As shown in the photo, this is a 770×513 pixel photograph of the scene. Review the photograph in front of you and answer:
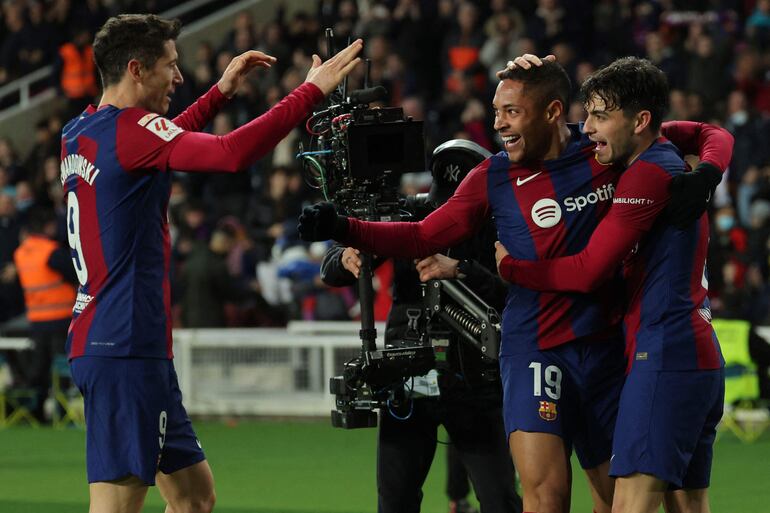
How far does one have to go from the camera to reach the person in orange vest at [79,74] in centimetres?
1983

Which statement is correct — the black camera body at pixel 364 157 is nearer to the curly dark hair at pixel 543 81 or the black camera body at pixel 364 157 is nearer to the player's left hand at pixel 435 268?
the player's left hand at pixel 435 268

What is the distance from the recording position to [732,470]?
10547 millimetres

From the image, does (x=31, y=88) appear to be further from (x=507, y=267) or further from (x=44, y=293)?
(x=507, y=267)

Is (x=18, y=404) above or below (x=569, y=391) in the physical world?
below

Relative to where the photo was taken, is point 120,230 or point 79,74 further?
point 79,74

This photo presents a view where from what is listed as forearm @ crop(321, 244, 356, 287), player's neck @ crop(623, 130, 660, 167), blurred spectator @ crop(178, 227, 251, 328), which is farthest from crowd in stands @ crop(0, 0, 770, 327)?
player's neck @ crop(623, 130, 660, 167)

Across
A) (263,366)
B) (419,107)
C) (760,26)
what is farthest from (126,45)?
(760,26)

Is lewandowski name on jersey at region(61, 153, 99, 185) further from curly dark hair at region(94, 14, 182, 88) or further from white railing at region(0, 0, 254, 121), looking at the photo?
white railing at region(0, 0, 254, 121)

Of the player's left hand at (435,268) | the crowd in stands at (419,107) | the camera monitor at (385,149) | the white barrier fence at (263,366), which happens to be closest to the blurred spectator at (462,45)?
the crowd in stands at (419,107)

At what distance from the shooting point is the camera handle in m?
6.26

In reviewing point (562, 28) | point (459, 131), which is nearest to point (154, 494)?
point (459, 131)

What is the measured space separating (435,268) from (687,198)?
1.12 meters

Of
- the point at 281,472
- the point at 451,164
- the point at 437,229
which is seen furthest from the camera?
the point at 281,472

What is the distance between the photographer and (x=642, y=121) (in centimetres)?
551
